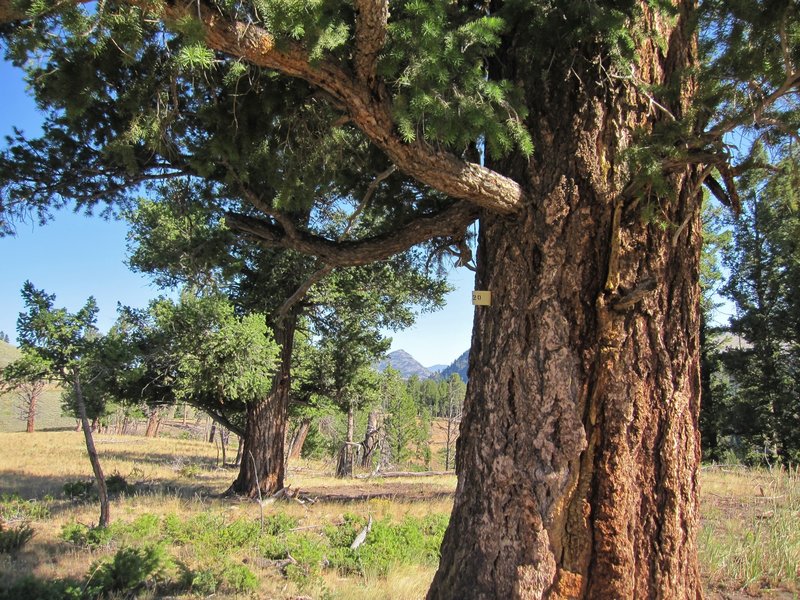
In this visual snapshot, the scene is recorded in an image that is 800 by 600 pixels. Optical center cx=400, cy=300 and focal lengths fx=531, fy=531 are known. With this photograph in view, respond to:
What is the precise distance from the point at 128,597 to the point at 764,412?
2410cm

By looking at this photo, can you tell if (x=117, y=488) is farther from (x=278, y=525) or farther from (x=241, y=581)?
(x=241, y=581)

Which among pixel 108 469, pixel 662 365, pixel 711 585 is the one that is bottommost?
pixel 108 469

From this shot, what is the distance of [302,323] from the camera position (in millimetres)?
13523

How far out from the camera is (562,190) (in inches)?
120

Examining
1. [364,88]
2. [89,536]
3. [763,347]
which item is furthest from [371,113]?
[763,347]

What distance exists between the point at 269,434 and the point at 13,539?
5.38 m

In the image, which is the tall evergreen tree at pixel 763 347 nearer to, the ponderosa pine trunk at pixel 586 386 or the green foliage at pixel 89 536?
the ponderosa pine trunk at pixel 586 386

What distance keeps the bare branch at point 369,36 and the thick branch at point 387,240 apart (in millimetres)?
1187

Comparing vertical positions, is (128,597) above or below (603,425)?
below

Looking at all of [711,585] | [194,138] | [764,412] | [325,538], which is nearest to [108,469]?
[325,538]

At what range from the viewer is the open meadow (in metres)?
4.41

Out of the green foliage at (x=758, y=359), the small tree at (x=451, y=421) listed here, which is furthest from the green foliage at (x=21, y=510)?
the small tree at (x=451, y=421)

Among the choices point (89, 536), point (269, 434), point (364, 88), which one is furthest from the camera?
point (269, 434)

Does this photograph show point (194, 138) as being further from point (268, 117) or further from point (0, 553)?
point (0, 553)
